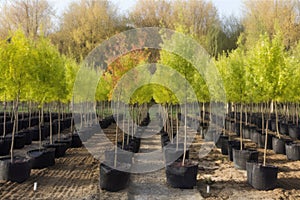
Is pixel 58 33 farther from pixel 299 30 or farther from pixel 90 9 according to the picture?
pixel 299 30

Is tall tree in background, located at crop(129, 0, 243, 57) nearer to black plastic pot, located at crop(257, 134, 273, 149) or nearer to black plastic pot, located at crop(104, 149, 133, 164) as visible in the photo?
black plastic pot, located at crop(257, 134, 273, 149)

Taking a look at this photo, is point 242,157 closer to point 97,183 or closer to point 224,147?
point 224,147

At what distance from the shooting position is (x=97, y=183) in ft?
23.8

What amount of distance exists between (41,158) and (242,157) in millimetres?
5459

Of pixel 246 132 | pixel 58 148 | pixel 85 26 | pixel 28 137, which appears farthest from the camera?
pixel 85 26

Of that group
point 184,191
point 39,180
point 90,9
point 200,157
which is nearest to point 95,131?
point 200,157

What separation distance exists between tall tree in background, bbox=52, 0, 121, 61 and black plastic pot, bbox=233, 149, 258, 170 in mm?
29497

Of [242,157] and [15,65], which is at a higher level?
[15,65]

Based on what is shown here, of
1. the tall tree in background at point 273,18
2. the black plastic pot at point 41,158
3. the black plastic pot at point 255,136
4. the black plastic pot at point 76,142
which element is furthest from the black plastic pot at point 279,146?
the tall tree in background at point 273,18

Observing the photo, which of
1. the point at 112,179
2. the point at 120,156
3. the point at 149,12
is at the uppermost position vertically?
the point at 149,12

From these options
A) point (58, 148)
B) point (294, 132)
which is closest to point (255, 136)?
point (294, 132)

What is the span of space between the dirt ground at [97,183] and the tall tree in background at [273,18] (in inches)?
807

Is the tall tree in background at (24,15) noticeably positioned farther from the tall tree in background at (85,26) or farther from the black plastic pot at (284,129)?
the black plastic pot at (284,129)

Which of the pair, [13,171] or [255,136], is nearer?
[13,171]
